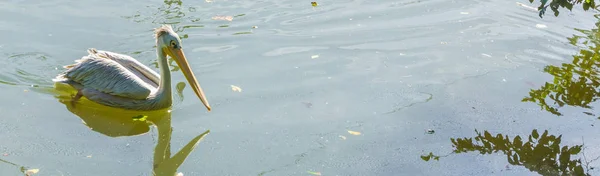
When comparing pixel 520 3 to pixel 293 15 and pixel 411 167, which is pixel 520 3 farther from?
pixel 411 167

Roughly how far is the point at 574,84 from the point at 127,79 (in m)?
3.99

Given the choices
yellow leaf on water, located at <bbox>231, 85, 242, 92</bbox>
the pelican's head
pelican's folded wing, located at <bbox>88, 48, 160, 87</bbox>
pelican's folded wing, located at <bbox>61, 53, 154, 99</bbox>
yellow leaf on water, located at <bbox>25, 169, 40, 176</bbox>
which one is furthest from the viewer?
yellow leaf on water, located at <bbox>231, 85, 242, 92</bbox>

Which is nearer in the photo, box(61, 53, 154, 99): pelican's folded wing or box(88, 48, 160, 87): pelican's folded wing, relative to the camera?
box(61, 53, 154, 99): pelican's folded wing

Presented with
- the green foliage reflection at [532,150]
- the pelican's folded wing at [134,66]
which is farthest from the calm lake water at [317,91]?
the pelican's folded wing at [134,66]

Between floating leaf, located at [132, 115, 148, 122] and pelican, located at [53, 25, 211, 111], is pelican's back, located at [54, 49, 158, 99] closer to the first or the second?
pelican, located at [53, 25, 211, 111]

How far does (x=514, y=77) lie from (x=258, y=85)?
7.91ft

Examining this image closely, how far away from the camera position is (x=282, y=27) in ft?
26.2

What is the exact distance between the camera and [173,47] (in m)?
5.86

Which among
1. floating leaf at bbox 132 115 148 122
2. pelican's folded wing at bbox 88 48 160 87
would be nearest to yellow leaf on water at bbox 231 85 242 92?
pelican's folded wing at bbox 88 48 160 87

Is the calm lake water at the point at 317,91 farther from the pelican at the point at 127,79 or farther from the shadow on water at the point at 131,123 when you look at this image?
the pelican at the point at 127,79

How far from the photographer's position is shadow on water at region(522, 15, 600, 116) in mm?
6555

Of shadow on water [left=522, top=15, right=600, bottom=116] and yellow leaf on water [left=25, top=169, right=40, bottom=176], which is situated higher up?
yellow leaf on water [left=25, top=169, right=40, bottom=176]

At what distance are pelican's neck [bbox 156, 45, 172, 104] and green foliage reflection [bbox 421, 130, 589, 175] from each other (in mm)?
2045

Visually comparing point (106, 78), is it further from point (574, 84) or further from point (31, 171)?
point (574, 84)
